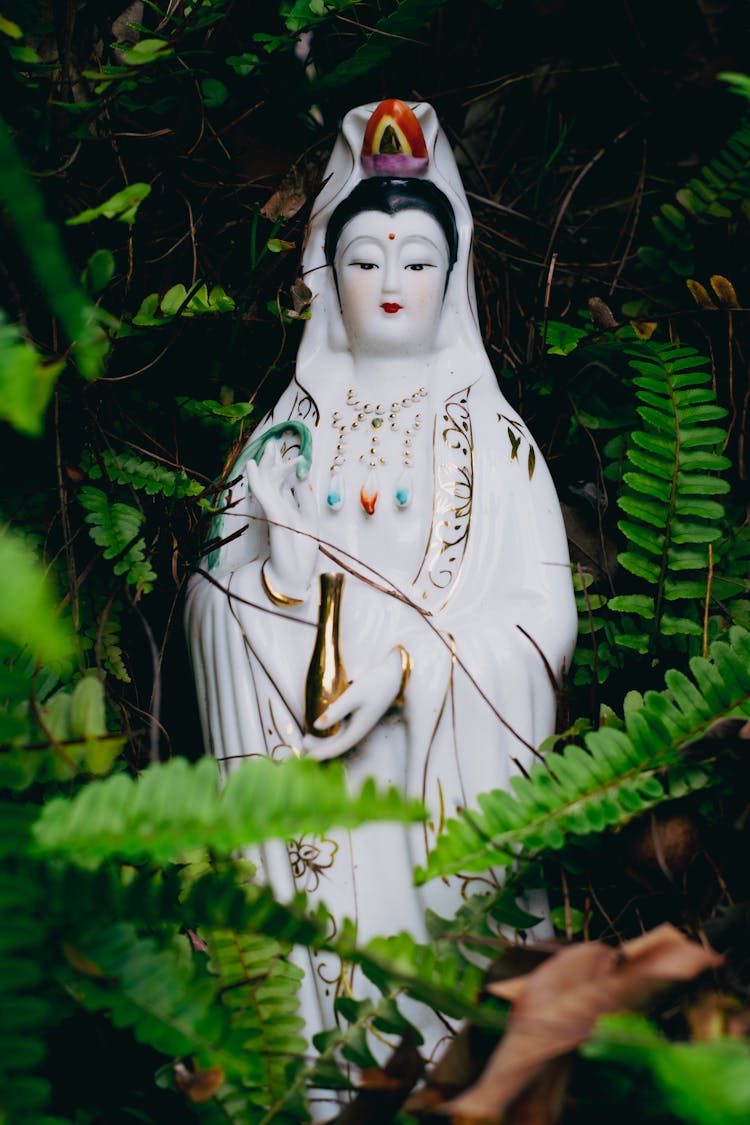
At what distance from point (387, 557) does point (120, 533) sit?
1.54 ft

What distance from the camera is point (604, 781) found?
4.28ft

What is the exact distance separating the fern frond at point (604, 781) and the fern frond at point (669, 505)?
382 millimetres

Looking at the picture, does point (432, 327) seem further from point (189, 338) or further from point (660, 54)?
point (660, 54)

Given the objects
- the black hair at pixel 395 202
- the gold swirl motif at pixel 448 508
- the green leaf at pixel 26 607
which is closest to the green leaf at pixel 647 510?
the gold swirl motif at pixel 448 508

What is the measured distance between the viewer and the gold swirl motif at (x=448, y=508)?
5.82ft

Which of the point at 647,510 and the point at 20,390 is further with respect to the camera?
the point at 647,510

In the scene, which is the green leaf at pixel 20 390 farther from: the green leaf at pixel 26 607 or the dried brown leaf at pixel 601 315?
the dried brown leaf at pixel 601 315

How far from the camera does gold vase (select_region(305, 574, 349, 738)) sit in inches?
62.6

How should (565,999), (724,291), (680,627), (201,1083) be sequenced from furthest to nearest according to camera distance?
(724,291) → (680,627) → (201,1083) → (565,999)

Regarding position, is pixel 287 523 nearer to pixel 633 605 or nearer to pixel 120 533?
pixel 120 533

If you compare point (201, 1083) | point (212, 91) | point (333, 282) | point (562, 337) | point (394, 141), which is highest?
point (212, 91)

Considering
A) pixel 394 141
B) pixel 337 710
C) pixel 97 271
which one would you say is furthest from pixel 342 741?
pixel 394 141

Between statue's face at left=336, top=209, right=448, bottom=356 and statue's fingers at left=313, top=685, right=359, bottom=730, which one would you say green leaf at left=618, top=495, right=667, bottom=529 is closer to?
statue's face at left=336, top=209, right=448, bottom=356

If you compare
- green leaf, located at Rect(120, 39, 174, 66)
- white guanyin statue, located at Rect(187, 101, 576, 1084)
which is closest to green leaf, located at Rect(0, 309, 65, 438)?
white guanyin statue, located at Rect(187, 101, 576, 1084)
